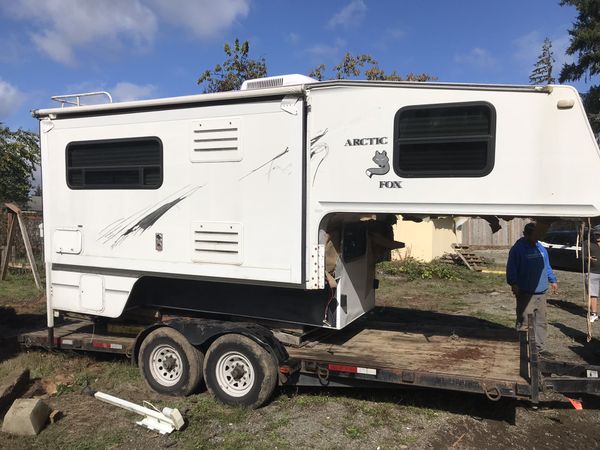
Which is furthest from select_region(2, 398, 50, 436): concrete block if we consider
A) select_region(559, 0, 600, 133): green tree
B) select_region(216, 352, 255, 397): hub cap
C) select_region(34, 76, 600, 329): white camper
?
select_region(559, 0, 600, 133): green tree

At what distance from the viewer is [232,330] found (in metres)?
5.11

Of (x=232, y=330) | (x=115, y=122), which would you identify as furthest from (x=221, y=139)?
(x=232, y=330)

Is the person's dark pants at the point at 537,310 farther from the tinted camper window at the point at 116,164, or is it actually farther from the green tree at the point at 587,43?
the green tree at the point at 587,43

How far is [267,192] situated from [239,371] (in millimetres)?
1805

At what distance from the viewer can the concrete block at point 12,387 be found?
203 inches

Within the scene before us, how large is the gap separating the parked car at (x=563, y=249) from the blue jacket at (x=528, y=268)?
11686 millimetres

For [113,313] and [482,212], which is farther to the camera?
[113,313]

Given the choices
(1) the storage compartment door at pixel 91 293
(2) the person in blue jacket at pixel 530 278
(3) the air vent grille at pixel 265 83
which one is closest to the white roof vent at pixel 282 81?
(3) the air vent grille at pixel 265 83

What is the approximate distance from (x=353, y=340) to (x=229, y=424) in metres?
1.77

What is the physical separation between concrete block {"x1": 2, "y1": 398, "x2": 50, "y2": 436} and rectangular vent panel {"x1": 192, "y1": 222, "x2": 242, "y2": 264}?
78.4 inches

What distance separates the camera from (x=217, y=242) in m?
5.27

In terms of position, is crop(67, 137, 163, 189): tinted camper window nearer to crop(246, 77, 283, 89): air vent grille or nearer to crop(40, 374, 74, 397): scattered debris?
crop(246, 77, 283, 89): air vent grille

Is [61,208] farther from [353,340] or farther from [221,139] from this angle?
[353,340]

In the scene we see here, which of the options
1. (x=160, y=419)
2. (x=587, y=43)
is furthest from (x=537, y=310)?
(x=587, y=43)
